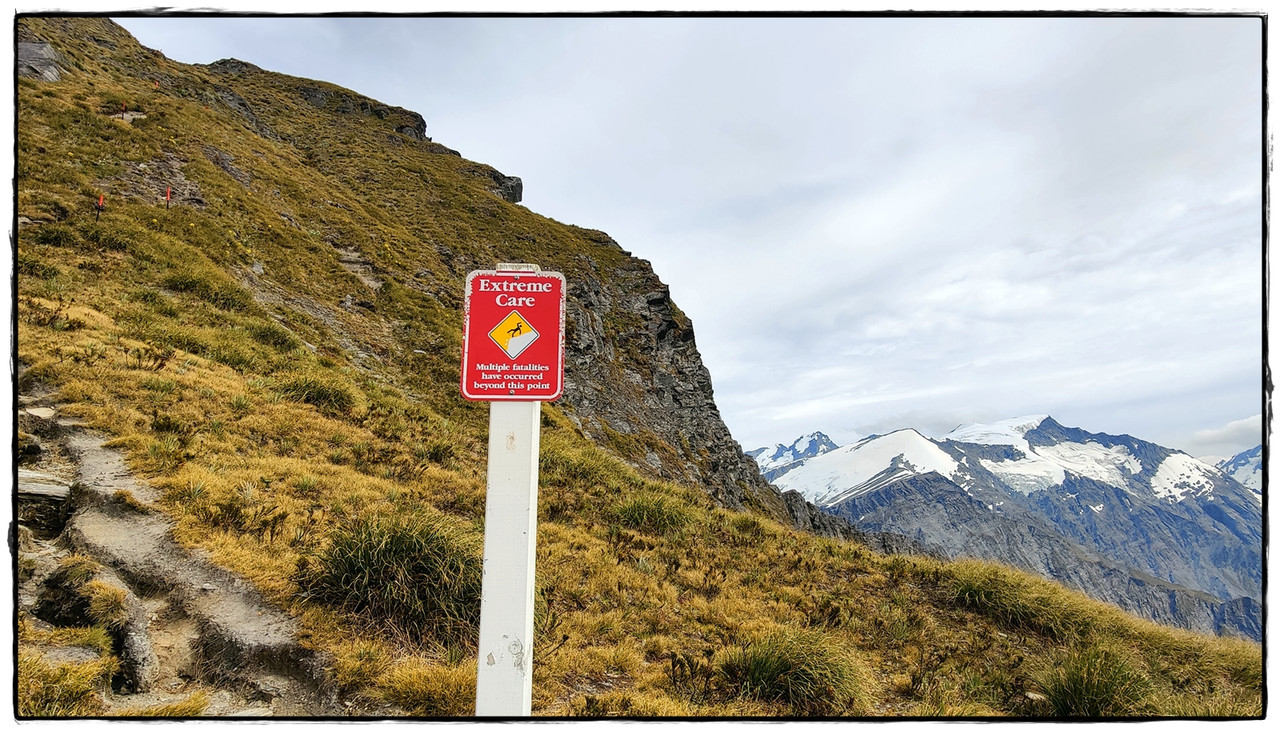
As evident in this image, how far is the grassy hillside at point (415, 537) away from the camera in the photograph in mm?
5848

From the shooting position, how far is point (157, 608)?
17.9 feet

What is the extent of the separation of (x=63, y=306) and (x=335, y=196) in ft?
87.9

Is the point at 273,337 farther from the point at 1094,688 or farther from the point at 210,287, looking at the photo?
the point at 1094,688

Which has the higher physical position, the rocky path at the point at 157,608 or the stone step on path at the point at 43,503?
the stone step on path at the point at 43,503

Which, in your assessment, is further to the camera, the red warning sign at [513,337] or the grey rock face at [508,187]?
the grey rock face at [508,187]

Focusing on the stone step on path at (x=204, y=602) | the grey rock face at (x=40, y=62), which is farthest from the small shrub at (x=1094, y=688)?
the grey rock face at (x=40, y=62)

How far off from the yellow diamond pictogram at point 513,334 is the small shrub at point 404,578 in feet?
11.7

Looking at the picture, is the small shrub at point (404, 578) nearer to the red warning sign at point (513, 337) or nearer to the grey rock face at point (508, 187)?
the red warning sign at point (513, 337)

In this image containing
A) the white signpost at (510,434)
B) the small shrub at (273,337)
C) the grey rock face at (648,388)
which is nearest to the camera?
the white signpost at (510,434)

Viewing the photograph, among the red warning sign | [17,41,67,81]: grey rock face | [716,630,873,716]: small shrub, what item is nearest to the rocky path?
the red warning sign

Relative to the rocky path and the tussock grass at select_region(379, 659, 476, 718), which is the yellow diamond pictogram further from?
the rocky path

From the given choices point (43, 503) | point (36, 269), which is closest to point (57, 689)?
point (43, 503)

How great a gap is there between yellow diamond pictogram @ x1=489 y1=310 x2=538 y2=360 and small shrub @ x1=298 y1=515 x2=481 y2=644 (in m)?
3.56

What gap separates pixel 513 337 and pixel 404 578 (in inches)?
148
